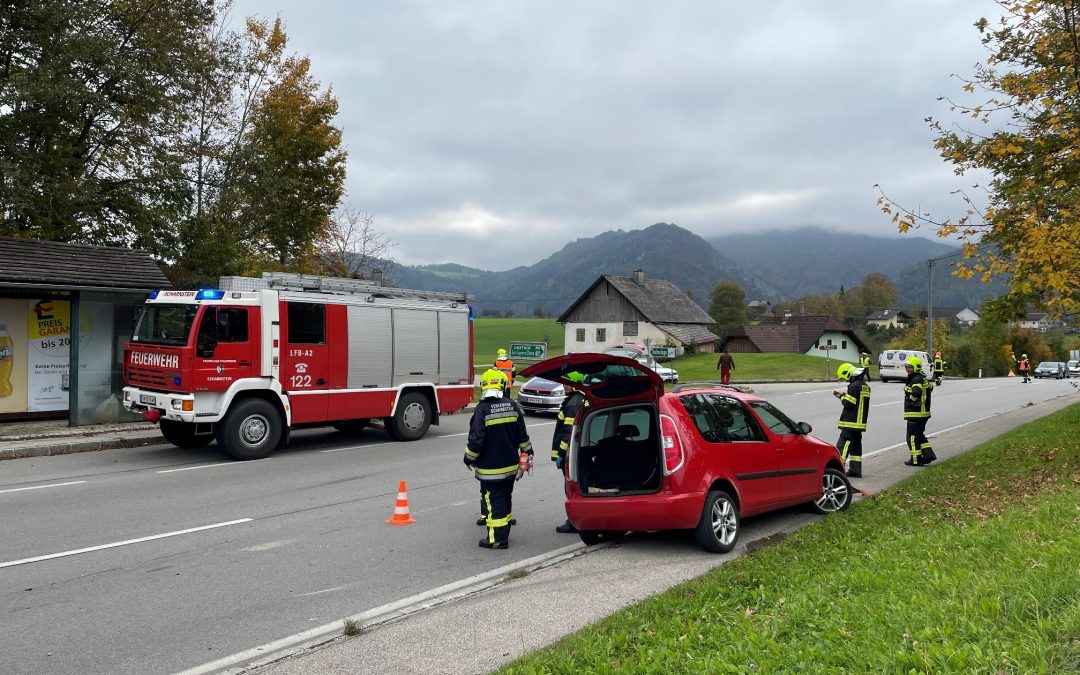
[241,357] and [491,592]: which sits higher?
[241,357]

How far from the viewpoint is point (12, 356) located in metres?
15.1

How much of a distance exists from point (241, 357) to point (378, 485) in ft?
12.5

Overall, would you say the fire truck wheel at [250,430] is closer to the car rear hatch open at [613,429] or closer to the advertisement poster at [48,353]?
the advertisement poster at [48,353]

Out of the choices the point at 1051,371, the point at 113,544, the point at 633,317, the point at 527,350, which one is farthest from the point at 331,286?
the point at 1051,371

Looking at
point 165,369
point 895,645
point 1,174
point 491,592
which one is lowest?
point 491,592

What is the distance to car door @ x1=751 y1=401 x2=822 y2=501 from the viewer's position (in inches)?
302

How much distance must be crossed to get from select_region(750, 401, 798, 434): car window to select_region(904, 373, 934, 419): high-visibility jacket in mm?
4725

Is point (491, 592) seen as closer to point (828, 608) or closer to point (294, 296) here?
point (828, 608)

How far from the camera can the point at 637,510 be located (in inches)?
259

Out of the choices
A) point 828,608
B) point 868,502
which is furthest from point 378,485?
point 828,608

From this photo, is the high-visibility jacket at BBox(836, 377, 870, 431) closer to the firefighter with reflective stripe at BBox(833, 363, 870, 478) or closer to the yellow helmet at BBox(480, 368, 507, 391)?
the firefighter with reflective stripe at BBox(833, 363, 870, 478)

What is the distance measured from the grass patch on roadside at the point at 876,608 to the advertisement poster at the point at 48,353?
1443cm

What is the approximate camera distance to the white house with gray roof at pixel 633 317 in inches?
2537

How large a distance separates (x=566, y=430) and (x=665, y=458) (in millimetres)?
2413
